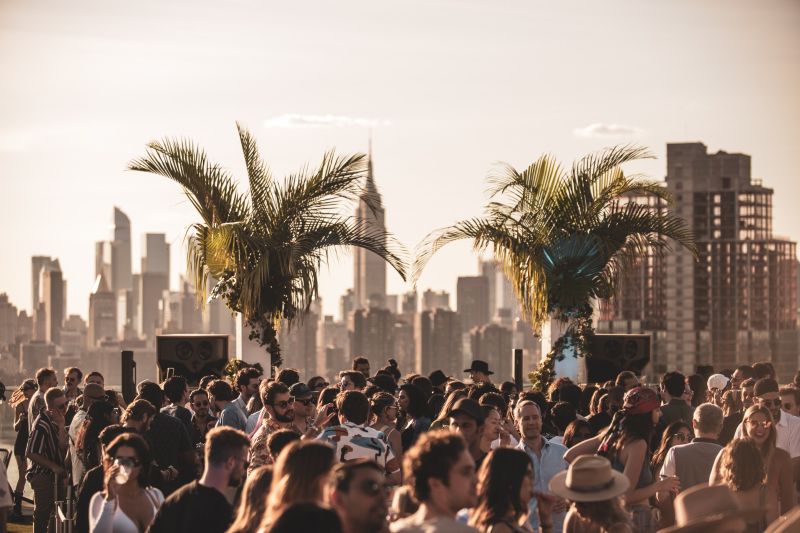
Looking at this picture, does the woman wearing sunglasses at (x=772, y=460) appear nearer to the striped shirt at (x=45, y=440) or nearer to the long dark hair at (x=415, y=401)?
the long dark hair at (x=415, y=401)

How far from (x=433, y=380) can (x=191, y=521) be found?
7376 millimetres

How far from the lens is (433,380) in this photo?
12852 mm

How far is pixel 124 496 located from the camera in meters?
6.30

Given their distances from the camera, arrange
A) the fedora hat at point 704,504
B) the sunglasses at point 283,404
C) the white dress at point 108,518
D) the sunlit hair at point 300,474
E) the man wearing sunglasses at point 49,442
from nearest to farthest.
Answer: the fedora hat at point 704,504 → the sunlit hair at point 300,474 → the white dress at point 108,518 → the sunglasses at point 283,404 → the man wearing sunglasses at point 49,442

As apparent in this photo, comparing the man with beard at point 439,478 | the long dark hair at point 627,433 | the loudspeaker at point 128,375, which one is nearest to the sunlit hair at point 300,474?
the man with beard at point 439,478

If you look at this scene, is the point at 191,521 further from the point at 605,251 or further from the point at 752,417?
the point at 605,251

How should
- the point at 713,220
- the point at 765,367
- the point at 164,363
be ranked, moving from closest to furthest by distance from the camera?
the point at 765,367 → the point at 164,363 → the point at 713,220

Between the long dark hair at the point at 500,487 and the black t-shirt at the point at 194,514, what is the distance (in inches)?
40.4

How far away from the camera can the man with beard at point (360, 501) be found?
4.85 m

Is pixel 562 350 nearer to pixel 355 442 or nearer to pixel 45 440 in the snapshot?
pixel 45 440

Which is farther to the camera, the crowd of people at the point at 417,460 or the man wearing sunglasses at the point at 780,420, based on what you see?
the man wearing sunglasses at the point at 780,420

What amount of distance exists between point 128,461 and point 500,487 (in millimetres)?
1783

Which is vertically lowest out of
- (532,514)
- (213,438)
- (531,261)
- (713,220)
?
(532,514)

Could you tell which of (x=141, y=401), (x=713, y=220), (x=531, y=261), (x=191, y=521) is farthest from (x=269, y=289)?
(x=713, y=220)
